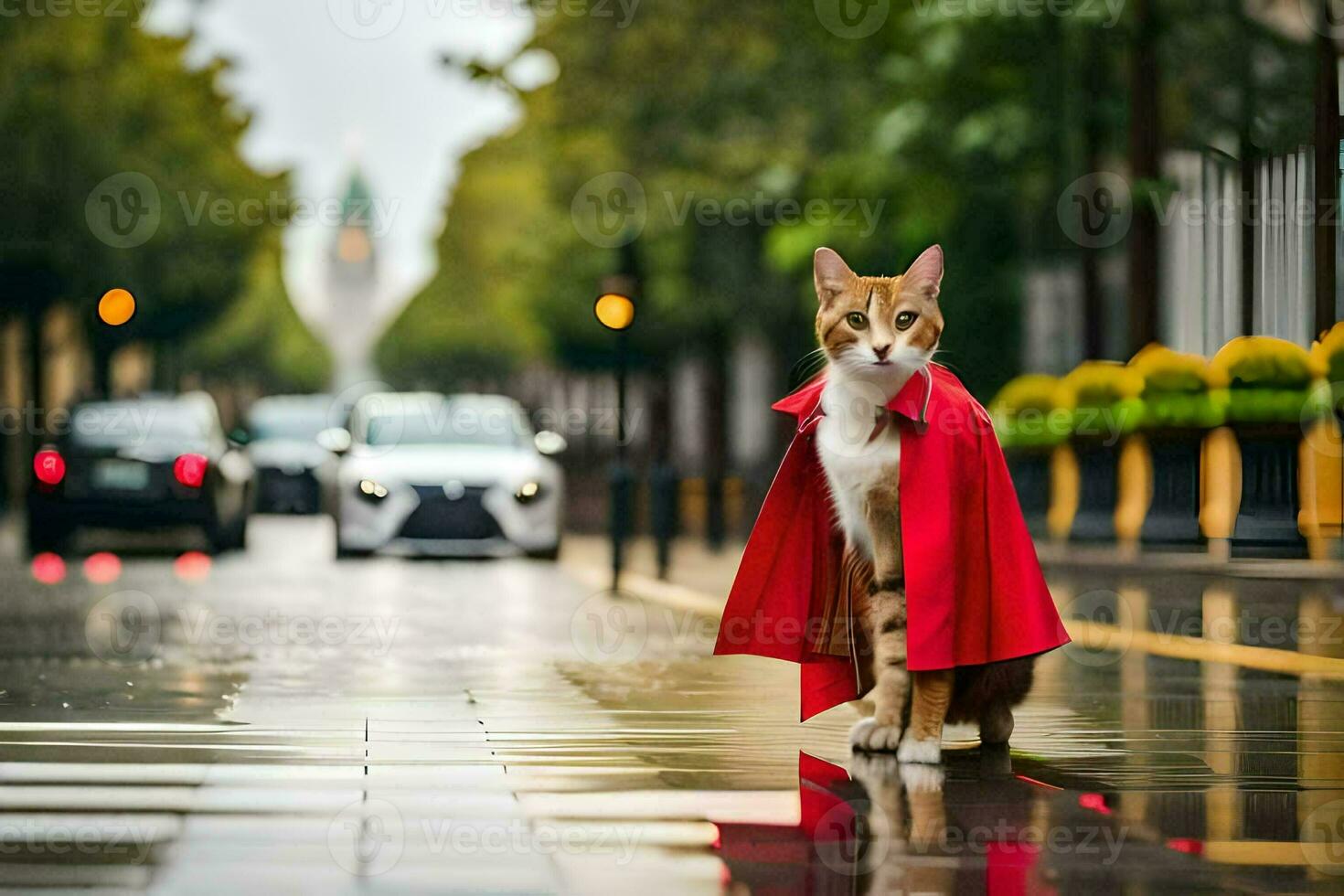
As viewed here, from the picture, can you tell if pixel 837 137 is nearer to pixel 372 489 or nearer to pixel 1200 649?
pixel 372 489

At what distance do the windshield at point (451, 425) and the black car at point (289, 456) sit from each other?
14.6m


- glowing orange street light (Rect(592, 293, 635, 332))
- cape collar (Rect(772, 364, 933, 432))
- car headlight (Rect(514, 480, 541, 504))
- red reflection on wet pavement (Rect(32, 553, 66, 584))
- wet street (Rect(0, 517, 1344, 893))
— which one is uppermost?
glowing orange street light (Rect(592, 293, 635, 332))

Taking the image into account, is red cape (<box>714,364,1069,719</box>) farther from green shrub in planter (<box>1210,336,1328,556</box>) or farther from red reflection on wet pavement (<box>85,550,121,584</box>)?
red reflection on wet pavement (<box>85,550,121,584</box>)

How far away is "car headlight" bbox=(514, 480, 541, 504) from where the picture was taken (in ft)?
74.4

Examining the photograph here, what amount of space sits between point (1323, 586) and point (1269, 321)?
280cm

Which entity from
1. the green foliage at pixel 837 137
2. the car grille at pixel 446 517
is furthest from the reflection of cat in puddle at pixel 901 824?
the car grille at pixel 446 517

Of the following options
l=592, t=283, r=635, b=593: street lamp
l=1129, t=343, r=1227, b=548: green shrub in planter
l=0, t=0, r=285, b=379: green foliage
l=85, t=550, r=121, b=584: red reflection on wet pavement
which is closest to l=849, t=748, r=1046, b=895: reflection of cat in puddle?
l=1129, t=343, r=1227, b=548: green shrub in planter

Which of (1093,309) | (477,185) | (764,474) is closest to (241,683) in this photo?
(1093,309)

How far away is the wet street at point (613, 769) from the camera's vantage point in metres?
5.82

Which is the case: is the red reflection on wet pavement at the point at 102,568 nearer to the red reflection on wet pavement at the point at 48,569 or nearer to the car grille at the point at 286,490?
the red reflection on wet pavement at the point at 48,569

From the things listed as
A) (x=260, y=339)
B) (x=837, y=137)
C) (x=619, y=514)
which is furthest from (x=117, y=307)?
(x=260, y=339)

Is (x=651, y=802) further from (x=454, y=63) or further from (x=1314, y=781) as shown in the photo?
(x=454, y=63)

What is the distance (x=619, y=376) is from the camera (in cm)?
2056

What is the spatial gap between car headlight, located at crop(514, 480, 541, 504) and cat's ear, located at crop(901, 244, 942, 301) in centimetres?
1490
